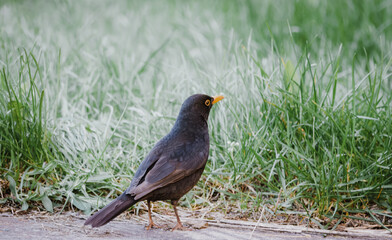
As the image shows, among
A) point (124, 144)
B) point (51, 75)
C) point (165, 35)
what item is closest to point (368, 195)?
point (124, 144)

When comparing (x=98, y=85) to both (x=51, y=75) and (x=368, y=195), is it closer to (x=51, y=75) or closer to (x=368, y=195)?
(x=51, y=75)

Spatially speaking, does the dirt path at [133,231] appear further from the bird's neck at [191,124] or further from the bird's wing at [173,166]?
the bird's neck at [191,124]

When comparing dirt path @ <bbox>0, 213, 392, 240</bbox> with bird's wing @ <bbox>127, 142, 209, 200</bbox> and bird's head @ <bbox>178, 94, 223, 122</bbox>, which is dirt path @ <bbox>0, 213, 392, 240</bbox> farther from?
bird's head @ <bbox>178, 94, 223, 122</bbox>

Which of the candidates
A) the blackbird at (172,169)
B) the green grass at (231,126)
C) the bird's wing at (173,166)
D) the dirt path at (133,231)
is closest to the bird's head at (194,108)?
the blackbird at (172,169)

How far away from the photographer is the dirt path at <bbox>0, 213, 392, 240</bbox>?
2551 mm

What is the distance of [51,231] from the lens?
2600mm

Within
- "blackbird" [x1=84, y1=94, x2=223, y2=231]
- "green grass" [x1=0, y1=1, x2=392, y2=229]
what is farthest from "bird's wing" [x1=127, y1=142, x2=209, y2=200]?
"green grass" [x1=0, y1=1, x2=392, y2=229]

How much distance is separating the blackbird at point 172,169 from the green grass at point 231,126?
1.29 feet

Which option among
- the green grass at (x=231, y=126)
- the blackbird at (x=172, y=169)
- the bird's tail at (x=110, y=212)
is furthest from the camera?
the green grass at (x=231, y=126)

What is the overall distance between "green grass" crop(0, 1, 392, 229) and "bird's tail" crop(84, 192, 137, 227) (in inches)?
20.9

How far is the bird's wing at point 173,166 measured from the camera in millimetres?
2592

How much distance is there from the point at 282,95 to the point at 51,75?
238 cm

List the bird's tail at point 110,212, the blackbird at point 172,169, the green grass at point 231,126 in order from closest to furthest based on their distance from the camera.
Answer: the bird's tail at point 110,212 → the blackbird at point 172,169 → the green grass at point 231,126

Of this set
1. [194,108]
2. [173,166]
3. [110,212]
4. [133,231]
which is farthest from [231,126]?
[110,212]
